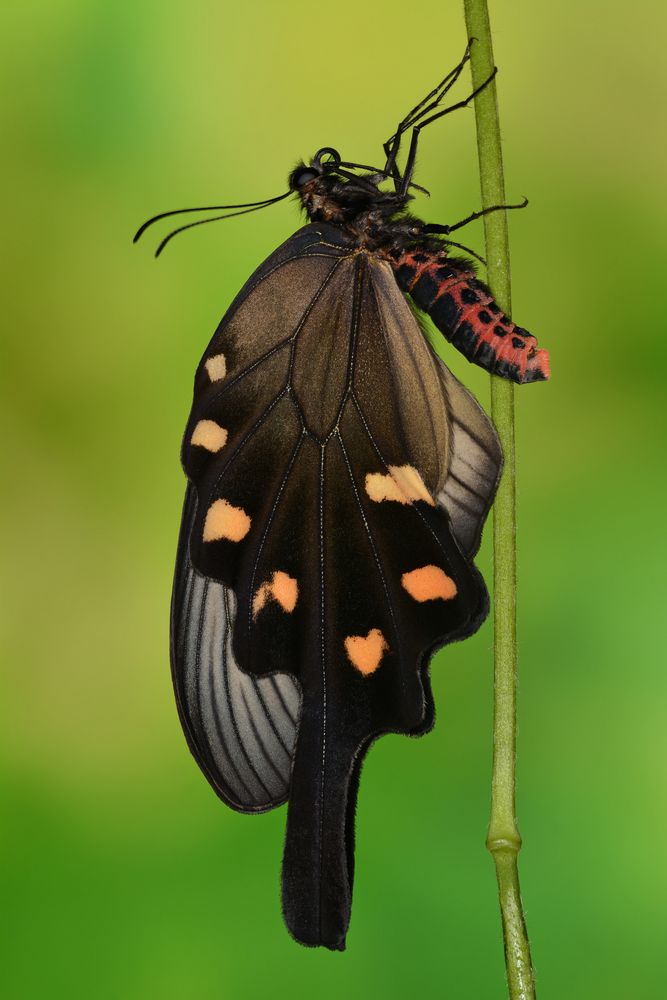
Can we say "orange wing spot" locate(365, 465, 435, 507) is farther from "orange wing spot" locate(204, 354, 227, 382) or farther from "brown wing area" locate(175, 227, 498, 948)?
"orange wing spot" locate(204, 354, 227, 382)

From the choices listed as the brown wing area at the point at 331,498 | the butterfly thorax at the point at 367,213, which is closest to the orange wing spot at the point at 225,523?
the brown wing area at the point at 331,498

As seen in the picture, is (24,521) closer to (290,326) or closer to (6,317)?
(6,317)

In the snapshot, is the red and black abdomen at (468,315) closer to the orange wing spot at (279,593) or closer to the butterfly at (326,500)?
the butterfly at (326,500)

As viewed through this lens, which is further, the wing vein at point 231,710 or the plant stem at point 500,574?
the wing vein at point 231,710

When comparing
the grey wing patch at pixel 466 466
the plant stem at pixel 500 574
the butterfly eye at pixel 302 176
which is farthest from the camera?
the butterfly eye at pixel 302 176

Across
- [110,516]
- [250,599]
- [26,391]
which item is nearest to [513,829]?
[250,599]

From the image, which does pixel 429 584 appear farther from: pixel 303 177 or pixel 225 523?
pixel 303 177

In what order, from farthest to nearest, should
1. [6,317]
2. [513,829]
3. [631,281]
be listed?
[6,317], [631,281], [513,829]
